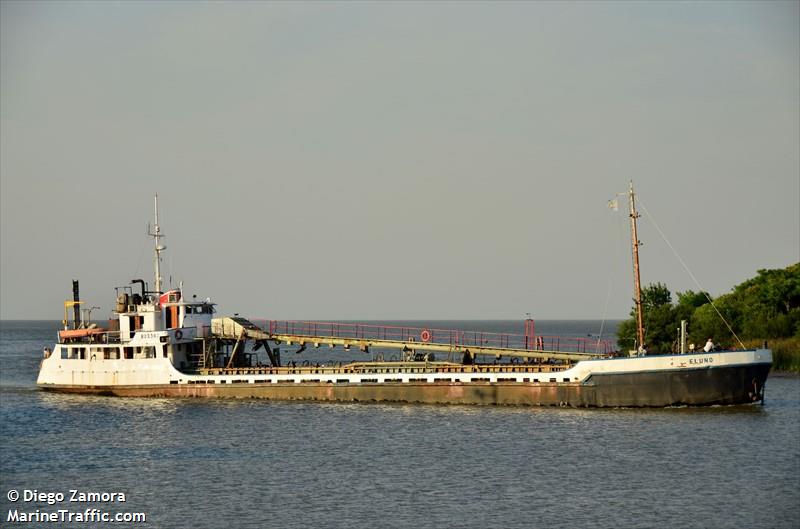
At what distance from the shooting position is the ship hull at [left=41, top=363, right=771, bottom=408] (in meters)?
62.7

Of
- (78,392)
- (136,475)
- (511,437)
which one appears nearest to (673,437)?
(511,437)

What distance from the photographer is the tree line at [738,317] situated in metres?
103

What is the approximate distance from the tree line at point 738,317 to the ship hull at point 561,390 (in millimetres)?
37808

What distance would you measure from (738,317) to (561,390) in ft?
175

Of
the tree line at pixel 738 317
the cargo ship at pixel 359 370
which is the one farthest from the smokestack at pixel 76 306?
the tree line at pixel 738 317

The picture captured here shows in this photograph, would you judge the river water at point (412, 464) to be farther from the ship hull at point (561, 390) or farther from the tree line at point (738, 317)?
the tree line at point (738, 317)

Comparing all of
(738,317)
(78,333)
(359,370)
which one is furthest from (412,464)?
(738,317)

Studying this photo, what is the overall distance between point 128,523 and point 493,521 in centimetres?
1345

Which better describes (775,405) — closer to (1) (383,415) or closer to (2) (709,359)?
(2) (709,359)

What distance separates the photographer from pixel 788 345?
316ft

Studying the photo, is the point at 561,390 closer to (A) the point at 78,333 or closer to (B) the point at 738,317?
(A) the point at 78,333

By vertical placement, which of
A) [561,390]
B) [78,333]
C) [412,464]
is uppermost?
[78,333]

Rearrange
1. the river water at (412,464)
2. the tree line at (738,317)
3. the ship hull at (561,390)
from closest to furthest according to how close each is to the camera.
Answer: the river water at (412,464)
the ship hull at (561,390)
the tree line at (738,317)

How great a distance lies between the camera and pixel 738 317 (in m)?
111
